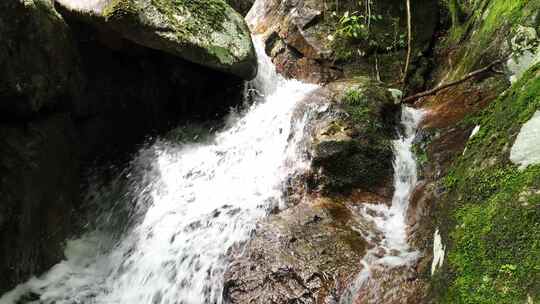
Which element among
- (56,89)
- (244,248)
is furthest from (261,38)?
(244,248)

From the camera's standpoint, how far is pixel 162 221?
646 cm

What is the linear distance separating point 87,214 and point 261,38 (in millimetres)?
7205

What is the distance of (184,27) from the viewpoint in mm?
7441

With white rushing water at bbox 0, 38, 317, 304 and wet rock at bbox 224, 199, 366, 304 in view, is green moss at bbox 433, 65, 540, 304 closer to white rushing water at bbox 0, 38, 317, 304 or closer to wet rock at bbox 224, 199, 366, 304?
wet rock at bbox 224, 199, 366, 304

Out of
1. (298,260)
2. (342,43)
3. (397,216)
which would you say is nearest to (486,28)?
(342,43)

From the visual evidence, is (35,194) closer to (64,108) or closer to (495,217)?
(64,108)

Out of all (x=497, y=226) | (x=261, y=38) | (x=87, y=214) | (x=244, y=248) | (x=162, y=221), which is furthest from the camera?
(x=261, y=38)

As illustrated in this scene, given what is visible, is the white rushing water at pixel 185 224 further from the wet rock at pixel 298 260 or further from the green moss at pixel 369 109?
the green moss at pixel 369 109

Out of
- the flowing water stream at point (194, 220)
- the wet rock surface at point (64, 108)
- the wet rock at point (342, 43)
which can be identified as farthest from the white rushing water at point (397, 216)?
the wet rock surface at point (64, 108)

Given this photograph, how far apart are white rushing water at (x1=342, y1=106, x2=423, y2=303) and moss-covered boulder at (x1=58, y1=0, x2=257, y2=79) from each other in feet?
11.7

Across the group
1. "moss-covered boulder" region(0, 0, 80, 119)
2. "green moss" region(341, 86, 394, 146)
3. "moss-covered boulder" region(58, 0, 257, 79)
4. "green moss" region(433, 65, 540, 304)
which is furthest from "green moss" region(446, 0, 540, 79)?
"moss-covered boulder" region(0, 0, 80, 119)

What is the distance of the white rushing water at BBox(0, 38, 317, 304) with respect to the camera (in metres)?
5.41

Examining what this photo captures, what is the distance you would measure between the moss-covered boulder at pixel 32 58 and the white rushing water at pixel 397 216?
15.3ft

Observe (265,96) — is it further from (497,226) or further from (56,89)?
(497,226)
